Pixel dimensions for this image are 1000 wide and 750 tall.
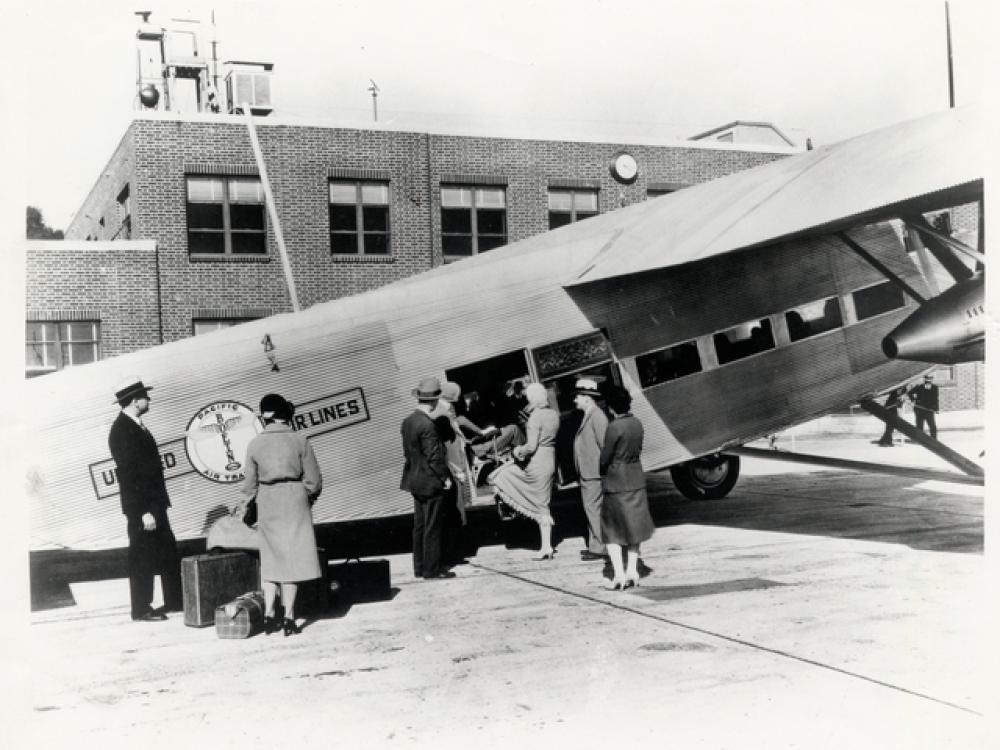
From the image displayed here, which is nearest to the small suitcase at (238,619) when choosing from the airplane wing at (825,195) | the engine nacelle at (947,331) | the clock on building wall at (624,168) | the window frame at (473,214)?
the airplane wing at (825,195)

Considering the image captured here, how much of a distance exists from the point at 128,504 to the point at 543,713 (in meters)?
4.96

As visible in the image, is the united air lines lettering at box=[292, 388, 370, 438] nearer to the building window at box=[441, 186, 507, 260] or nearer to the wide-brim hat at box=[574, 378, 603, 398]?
the wide-brim hat at box=[574, 378, 603, 398]

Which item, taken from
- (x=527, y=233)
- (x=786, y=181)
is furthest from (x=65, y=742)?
(x=527, y=233)

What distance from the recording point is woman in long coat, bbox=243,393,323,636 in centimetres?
805

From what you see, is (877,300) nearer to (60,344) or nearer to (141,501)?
(141,501)

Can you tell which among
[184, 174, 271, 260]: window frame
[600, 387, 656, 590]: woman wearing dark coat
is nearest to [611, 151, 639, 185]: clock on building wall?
[184, 174, 271, 260]: window frame

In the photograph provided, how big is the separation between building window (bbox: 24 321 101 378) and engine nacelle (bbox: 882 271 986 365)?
18.6 metres

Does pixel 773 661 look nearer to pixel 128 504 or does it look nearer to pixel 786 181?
pixel 128 504

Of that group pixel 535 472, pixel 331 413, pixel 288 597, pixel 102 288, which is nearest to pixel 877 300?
pixel 535 472

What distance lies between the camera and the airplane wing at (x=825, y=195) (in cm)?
954

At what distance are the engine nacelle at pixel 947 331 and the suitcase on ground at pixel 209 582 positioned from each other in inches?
293

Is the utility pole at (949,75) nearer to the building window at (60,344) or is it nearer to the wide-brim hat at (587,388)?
the wide-brim hat at (587,388)

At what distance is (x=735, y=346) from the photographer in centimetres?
1271

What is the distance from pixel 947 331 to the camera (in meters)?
10.6
